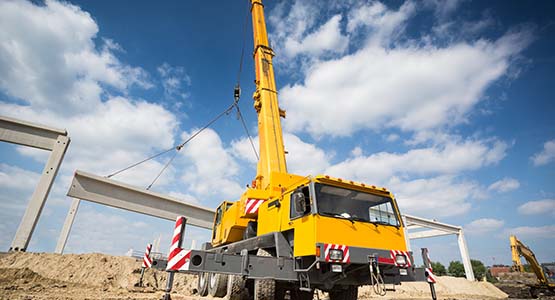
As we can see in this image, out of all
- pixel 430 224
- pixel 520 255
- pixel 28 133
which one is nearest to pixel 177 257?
pixel 28 133

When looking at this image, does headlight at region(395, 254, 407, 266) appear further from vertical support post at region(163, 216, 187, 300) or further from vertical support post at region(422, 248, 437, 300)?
vertical support post at region(163, 216, 187, 300)

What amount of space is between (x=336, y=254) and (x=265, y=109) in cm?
550

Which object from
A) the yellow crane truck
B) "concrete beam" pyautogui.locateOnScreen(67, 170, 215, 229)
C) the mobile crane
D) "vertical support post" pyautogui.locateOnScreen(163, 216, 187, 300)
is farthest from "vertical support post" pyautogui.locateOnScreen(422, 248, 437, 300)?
the mobile crane

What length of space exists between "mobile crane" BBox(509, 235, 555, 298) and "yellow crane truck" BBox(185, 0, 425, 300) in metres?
20.0

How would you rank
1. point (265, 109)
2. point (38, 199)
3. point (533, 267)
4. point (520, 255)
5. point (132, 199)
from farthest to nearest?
point (520, 255) → point (533, 267) → point (132, 199) → point (38, 199) → point (265, 109)

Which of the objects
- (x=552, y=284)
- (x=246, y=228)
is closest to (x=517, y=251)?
(x=552, y=284)

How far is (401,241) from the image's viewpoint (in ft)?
18.5

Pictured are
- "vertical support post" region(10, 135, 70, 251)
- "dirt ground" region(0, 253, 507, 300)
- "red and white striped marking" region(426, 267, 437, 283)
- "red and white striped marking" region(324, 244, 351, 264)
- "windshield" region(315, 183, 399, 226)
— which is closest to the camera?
"red and white striped marking" region(324, 244, 351, 264)

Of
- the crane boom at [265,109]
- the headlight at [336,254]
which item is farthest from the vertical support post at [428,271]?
the crane boom at [265,109]

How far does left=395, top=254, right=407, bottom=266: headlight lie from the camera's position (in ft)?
17.0

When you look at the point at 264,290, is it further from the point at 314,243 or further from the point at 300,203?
the point at 300,203

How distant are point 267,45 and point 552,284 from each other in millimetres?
23667

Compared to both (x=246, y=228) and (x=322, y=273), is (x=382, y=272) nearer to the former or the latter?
(x=322, y=273)

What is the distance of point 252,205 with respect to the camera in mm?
6840
